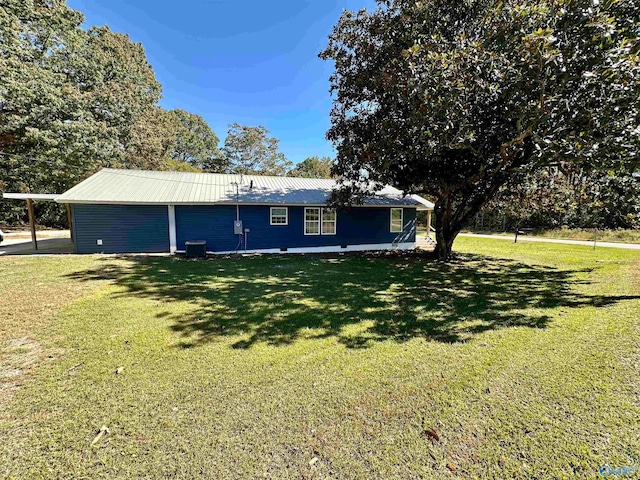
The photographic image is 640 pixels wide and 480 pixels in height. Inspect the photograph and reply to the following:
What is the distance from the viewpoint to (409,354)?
3.74 metres

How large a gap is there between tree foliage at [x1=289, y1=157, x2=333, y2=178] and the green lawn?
36.4m

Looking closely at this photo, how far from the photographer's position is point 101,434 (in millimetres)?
2344

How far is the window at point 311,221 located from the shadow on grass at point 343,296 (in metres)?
3.10

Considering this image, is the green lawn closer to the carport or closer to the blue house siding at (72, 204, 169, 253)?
the blue house siding at (72, 204, 169, 253)

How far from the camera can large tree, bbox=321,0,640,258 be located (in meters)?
5.59

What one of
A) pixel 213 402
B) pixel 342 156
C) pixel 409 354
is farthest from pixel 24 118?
pixel 409 354

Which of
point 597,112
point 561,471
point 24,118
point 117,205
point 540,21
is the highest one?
point 24,118

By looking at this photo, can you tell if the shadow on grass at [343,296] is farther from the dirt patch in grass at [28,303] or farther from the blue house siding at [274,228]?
the blue house siding at [274,228]

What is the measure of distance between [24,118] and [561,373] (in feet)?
74.0

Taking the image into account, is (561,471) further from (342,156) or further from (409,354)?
(342,156)

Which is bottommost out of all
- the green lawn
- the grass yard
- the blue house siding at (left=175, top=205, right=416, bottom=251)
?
the green lawn

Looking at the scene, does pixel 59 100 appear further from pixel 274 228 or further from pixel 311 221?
pixel 311 221

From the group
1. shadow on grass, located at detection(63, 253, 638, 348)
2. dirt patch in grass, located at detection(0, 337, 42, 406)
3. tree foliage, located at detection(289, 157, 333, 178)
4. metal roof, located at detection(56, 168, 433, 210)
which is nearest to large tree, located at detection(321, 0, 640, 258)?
shadow on grass, located at detection(63, 253, 638, 348)

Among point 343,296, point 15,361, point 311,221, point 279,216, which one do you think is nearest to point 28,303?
point 15,361
